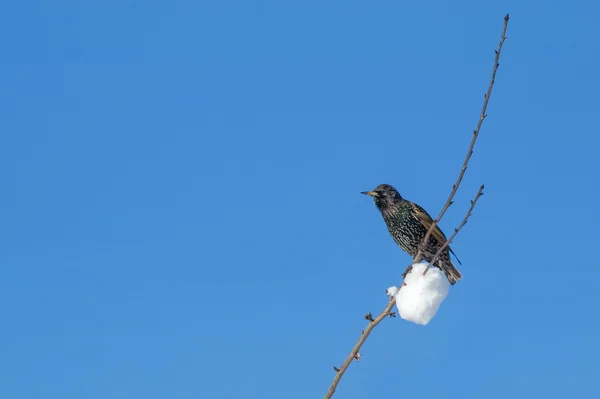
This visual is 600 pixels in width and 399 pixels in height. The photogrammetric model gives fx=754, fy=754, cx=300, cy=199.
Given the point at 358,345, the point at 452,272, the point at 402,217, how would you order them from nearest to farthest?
the point at 358,345 < the point at 452,272 < the point at 402,217

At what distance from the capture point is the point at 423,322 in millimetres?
4301

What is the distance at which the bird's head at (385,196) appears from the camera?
1057cm

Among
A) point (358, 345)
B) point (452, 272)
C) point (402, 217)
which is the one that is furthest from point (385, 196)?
point (358, 345)

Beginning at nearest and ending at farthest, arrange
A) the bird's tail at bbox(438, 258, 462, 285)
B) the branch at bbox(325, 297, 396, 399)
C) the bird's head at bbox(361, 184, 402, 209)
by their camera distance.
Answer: the branch at bbox(325, 297, 396, 399)
the bird's tail at bbox(438, 258, 462, 285)
the bird's head at bbox(361, 184, 402, 209)

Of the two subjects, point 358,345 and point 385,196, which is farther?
point 385,196

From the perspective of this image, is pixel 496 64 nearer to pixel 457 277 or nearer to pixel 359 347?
pixel 359 347

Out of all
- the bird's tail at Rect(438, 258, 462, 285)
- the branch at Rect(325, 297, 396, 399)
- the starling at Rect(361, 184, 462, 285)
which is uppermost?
the starling at Rect(361, 184, 462, 285)

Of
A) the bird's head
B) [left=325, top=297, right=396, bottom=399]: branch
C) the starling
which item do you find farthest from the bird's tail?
[left=325, top=297, right=396, bottom=399]: branch

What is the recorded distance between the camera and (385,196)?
10.6 m

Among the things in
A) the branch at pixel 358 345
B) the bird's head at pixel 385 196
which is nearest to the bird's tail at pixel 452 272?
the bird's head at pixel 385 196

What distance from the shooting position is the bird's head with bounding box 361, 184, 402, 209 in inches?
416

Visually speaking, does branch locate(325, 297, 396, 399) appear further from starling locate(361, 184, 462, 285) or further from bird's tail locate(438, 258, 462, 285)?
starling locate(361, 184, 462, 285)

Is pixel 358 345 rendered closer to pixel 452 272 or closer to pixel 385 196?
pixel 452 272

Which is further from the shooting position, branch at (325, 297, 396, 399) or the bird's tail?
the bird's tail
